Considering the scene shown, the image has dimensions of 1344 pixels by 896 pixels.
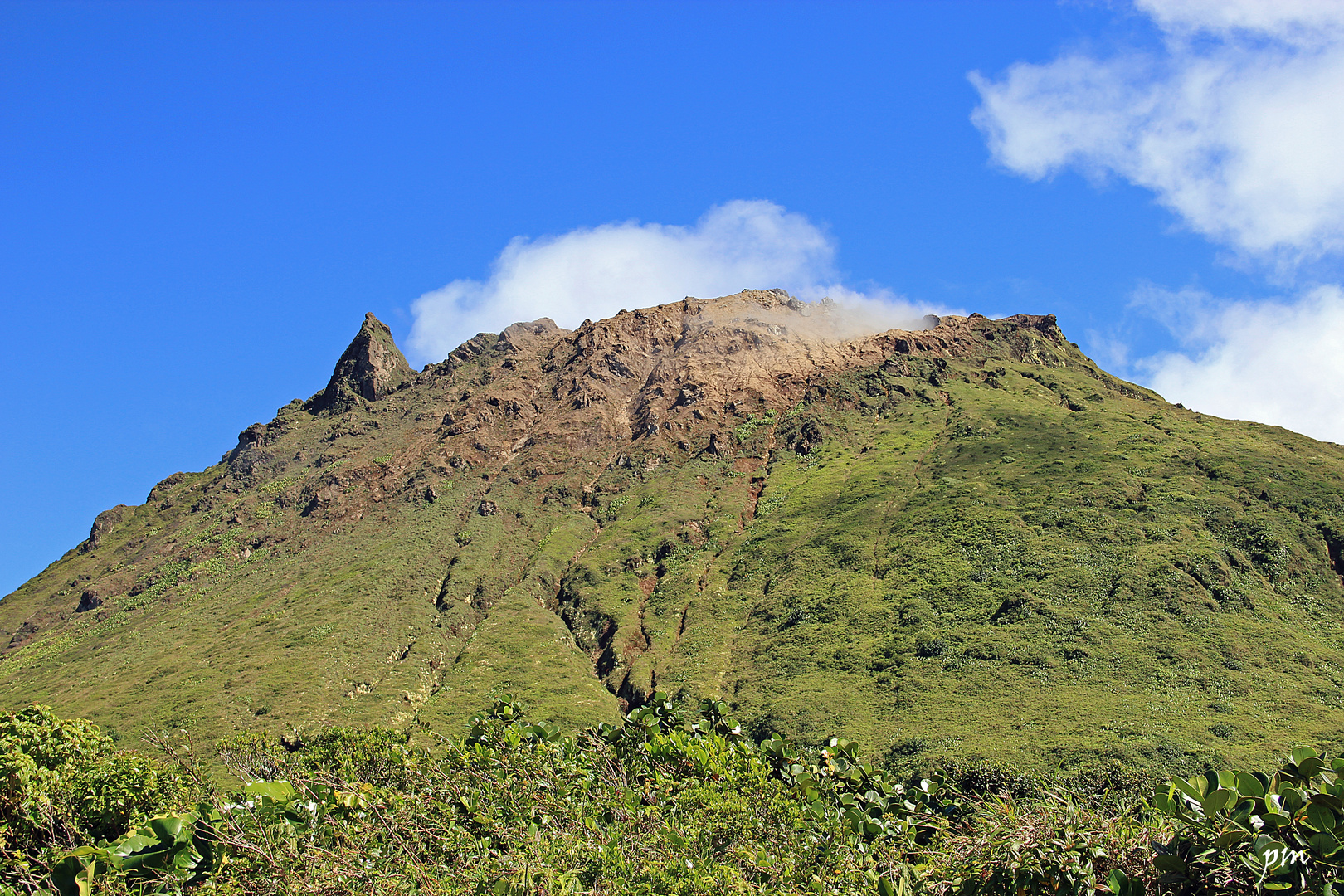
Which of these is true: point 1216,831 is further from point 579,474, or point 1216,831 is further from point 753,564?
point 579,474

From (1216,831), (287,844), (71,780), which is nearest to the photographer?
(1216,831)

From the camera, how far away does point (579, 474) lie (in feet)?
486

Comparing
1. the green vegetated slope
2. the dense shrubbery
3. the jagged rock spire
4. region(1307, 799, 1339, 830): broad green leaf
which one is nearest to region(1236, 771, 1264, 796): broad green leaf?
the dense shrubbery

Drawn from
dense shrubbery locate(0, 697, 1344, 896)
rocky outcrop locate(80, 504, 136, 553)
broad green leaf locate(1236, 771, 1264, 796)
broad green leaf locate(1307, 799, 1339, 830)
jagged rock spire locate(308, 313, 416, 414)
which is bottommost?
dense shrubbery locate(0, 697, 1344, 896)

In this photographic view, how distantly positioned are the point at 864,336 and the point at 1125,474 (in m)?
70.2

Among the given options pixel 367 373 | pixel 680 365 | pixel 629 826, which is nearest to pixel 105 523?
pixel 367 373

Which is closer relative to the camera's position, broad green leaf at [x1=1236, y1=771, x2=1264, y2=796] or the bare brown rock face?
broad green leaf at [x1=1236, y1=771, x2=1264, y2=796]

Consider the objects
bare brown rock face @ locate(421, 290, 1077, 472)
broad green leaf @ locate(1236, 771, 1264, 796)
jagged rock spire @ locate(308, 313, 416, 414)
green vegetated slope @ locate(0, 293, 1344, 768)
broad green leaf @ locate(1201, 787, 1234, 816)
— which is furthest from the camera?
jagged rock spire @ locate(308, 313, 416, 414)

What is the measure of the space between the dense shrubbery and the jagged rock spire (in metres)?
172

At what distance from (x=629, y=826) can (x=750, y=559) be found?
340 ft

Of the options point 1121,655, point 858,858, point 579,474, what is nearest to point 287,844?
point 858,858

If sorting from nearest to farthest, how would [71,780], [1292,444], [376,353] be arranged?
[71,780]
[1292,444]
[376,353]

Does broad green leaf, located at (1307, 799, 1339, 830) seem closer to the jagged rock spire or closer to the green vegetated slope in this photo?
the green vegetated slope

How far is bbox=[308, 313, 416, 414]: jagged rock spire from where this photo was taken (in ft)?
599
